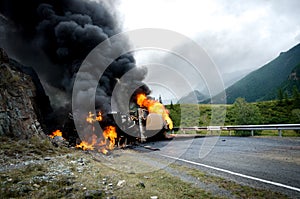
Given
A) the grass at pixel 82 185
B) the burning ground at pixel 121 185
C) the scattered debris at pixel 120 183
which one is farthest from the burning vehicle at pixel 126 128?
the scattered debris at pixel 120 183

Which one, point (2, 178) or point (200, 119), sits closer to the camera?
point (2, 178)

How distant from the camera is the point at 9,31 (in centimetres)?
2831

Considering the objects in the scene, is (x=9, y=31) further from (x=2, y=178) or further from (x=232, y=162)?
(x=232, y=162)

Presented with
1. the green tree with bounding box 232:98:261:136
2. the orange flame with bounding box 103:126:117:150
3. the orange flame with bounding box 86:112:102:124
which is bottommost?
the orange flame with bounding box 103:126:117:150

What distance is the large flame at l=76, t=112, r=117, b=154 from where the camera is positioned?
1584cm

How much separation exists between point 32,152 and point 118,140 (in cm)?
819

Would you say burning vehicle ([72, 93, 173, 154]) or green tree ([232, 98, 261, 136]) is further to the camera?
green tree ([232, 98, 261, 136])

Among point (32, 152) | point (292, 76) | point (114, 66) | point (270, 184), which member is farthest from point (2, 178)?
point (292, 76)

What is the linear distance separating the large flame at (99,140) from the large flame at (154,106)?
516 centimetres

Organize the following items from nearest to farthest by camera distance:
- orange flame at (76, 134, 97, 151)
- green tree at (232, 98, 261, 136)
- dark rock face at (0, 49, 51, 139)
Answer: dark rock face at (0, 49, 51, 139) < orange flame at (76, 134, 97, 151) < green tree at (232, 98, 261, 136)

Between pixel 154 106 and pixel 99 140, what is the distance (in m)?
7.29

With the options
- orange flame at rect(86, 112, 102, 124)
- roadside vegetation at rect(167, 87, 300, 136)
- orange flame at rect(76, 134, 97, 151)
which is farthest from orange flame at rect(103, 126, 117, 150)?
roadside vegetation at rect(167, 87, 300, 136)

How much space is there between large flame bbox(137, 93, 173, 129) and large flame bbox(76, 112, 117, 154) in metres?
5.16

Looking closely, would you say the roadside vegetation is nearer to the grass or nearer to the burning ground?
the burning ground
